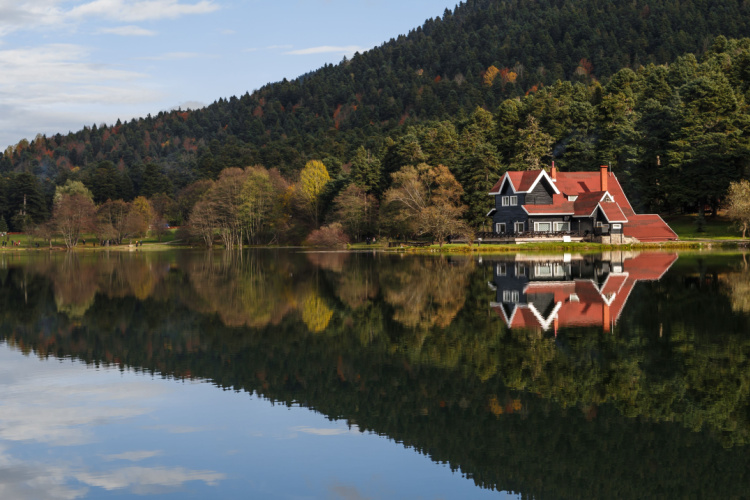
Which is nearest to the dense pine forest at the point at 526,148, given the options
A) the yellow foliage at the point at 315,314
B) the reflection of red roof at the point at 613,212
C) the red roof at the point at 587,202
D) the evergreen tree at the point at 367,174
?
the evergreen tree at the point at 367,174

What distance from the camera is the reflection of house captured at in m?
22.0

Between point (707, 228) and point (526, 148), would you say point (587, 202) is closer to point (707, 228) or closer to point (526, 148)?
point (707, 228)

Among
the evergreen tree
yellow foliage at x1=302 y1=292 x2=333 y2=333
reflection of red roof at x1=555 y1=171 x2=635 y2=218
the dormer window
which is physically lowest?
yellow foliage at x1=302 y1=292 x2=333 y2=333

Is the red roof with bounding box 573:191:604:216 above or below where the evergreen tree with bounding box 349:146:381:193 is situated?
below

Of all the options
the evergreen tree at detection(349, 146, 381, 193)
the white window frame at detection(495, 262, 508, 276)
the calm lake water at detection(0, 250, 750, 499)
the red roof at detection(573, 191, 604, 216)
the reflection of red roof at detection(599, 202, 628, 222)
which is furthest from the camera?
the evergreen tree at detection(349, 146, 381, 193)

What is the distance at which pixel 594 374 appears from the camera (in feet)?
47.2

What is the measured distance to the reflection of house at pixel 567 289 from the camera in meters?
22.0

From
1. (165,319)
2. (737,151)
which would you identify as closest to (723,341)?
(165,319)

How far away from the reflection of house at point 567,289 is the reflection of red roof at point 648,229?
64.8ft

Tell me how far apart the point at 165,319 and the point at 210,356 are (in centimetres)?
742

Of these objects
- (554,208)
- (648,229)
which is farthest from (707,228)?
(554,208)

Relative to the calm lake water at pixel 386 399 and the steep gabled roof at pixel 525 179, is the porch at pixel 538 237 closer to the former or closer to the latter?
the steep gabled roof at pixel 525 179

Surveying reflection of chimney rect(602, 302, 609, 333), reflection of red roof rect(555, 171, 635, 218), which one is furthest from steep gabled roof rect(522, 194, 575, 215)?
reflection of chimney rect(602, 302, 609, 333)

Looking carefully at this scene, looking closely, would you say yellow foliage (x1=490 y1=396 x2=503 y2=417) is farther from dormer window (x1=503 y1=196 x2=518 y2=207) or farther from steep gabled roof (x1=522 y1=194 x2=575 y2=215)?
dormer window (x1=503 y1=196 x2=518 y2=207)
